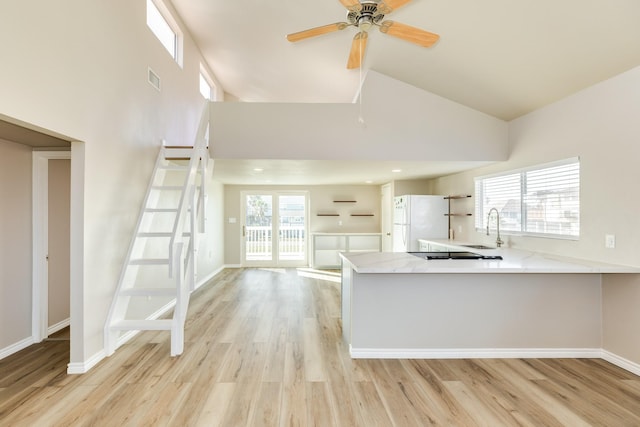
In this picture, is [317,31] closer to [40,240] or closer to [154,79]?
[154,79]

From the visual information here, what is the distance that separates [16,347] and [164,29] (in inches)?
156

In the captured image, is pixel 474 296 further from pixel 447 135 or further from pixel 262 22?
pixel 262 22

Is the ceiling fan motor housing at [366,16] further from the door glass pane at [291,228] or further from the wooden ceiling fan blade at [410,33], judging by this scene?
the door glass pane at [291,228]

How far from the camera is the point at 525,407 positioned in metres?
2.25

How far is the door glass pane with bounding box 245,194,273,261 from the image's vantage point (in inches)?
316

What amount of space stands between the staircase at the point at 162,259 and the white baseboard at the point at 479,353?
1732 mm

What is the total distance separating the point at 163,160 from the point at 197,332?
2103mm

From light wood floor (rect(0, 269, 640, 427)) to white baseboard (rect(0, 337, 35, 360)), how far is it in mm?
128

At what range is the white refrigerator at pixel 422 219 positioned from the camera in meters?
5.59

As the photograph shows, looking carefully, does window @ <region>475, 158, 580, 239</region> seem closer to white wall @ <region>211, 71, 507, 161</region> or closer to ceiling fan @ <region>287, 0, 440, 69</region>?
white wall @ <region>211, 71, 507, 161</region>

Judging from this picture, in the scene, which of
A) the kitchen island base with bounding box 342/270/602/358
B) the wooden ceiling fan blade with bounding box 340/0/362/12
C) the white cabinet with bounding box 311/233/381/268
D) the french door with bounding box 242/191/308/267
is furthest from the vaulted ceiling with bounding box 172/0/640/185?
the white cabinet with bounding box 311/233/381/268

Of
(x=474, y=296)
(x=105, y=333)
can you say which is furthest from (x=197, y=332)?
(x=474, y=296)

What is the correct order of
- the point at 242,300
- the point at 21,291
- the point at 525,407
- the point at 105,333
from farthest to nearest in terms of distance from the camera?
the point at 242,300, the point at 21,291, the point at 105,333, the point at 525,407

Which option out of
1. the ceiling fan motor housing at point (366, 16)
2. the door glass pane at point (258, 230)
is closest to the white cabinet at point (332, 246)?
the door glass pane at point (258, 230)
